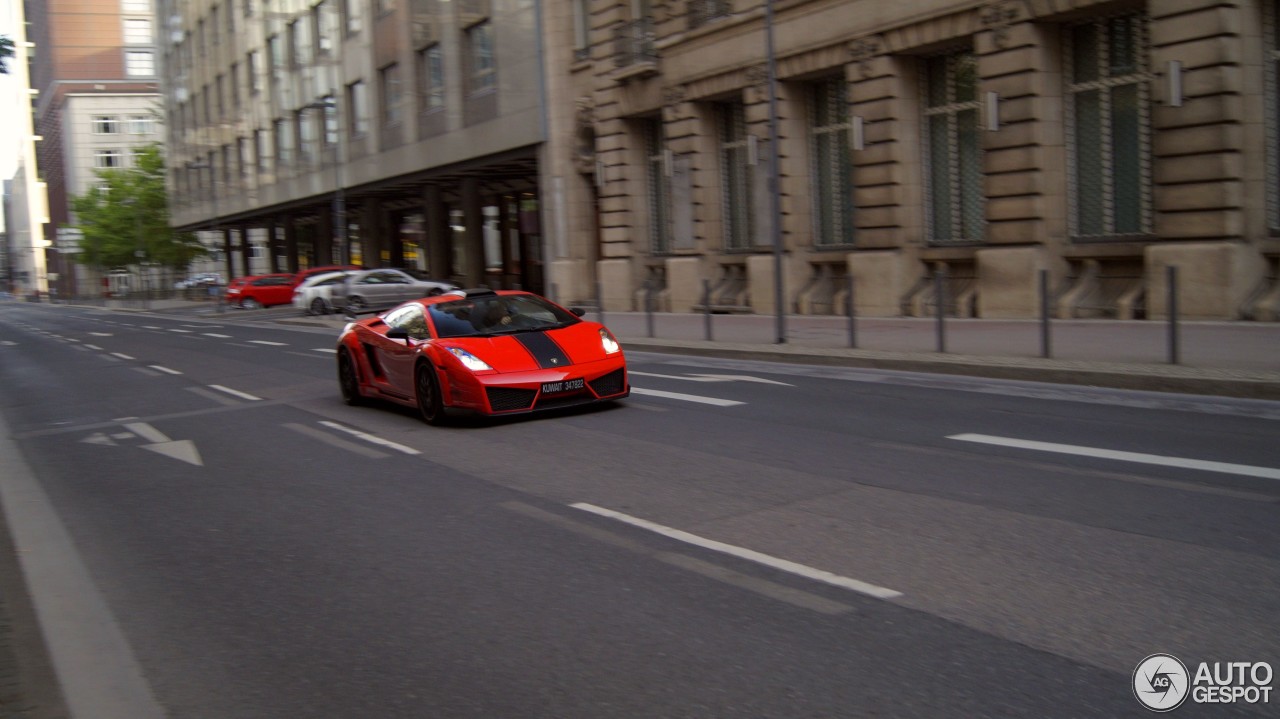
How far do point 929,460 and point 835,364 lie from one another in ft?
25.2

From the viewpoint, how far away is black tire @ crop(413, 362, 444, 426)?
37.4ft

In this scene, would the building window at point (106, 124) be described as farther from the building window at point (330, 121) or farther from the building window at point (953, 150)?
the building window at point (953, 150)

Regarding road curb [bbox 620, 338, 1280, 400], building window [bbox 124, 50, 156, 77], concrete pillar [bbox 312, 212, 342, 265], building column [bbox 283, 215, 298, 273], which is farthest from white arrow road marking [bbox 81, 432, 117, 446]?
building window [bbox 124, 50, 156, 77]

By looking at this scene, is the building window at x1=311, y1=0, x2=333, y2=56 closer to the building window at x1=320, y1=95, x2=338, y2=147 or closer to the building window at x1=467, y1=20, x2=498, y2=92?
the building window at x1=320, y1=95, x2=338, y2=147

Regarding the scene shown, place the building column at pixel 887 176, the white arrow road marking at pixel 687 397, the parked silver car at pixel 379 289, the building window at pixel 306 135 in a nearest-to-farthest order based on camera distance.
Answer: the white arrow road marking at pixel 687 397 → the building column at pixel 887 176 → the parked silver car at pixel 379 289 → the building window at pixel 306 135


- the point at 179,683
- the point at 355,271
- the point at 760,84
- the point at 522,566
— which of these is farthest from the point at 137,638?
the point at 355,271

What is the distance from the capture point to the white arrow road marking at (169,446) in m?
10.4

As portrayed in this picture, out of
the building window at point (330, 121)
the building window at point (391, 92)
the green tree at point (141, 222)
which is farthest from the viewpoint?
the green tree at point (141, 222)

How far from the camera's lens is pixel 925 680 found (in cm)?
405

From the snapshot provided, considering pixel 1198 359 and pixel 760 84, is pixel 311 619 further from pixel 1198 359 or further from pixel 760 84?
pixel 760 84

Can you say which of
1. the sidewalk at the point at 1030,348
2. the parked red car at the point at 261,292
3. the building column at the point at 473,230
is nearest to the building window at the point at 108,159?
the parked red car at the point at 261,292

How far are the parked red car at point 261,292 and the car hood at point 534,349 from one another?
149 feet

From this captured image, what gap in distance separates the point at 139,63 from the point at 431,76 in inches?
4238

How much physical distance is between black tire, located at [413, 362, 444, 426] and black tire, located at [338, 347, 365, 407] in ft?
6.43
